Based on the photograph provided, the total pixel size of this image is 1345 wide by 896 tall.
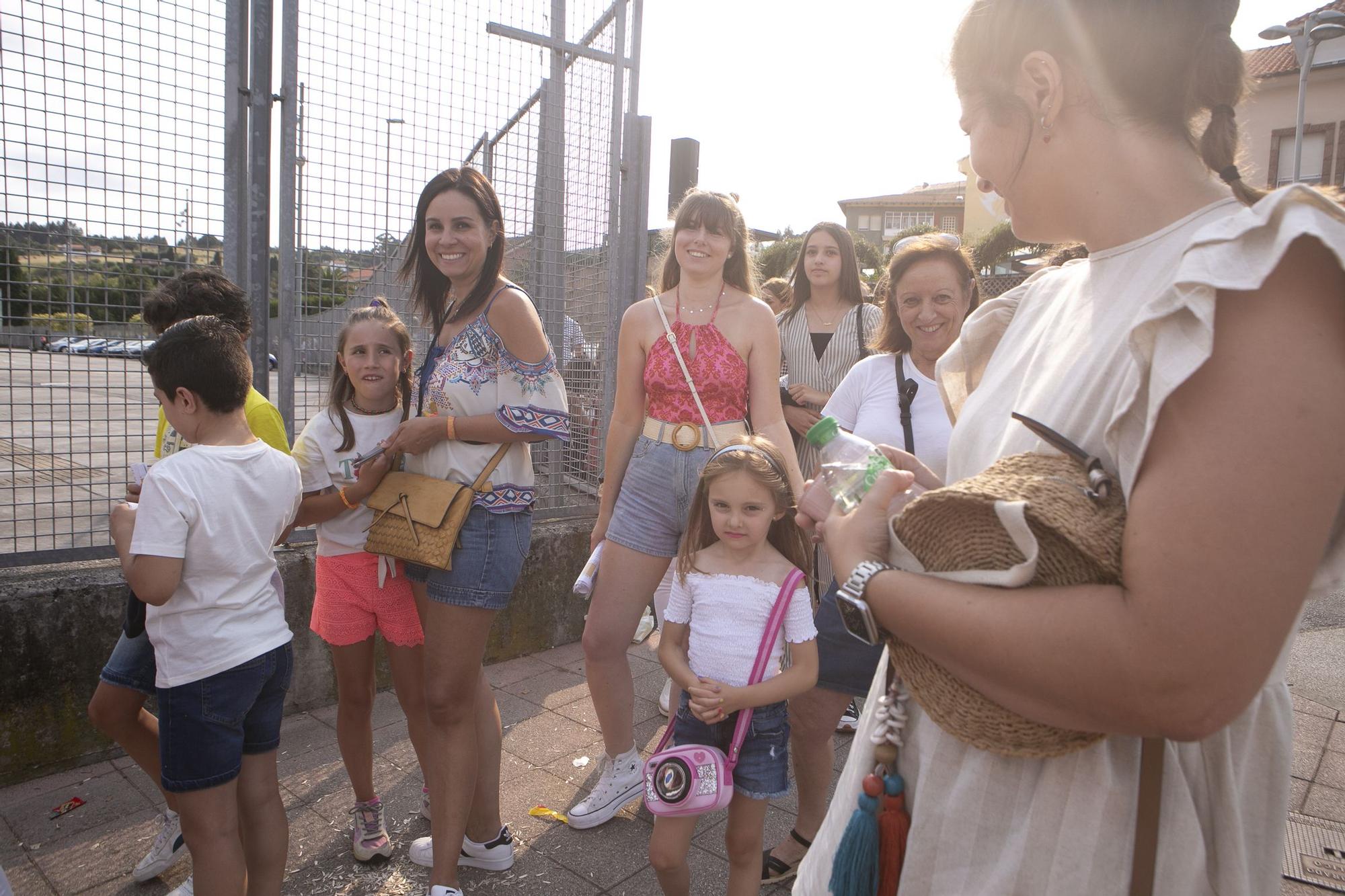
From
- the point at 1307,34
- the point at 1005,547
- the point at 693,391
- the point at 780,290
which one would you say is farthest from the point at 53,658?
the point at 1307,34

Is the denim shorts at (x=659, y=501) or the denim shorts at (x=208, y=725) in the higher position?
the denim shorts at (x=659, y=501)

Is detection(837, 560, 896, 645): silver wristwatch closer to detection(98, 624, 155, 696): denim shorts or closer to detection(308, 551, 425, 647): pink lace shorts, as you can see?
detection(308, 551, 425, 647): pink lace shorts

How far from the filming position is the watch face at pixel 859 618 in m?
1.08

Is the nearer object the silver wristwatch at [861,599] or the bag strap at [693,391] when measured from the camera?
the silver wristwatch at [861,599]

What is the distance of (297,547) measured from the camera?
4.21m

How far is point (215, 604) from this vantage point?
7.99 feet

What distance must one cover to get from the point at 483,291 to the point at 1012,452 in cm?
224

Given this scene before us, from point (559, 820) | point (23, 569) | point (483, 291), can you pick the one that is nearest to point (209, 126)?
point (483, 291)

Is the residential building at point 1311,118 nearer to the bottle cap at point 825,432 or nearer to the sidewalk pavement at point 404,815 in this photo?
the sidewalk pavement at point 404,815

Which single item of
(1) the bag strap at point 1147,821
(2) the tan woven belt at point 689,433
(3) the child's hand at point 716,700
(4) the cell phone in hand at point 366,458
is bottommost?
(3) the child's hand at point 716,700

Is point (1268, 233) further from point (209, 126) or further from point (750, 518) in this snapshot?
point (209, 126)

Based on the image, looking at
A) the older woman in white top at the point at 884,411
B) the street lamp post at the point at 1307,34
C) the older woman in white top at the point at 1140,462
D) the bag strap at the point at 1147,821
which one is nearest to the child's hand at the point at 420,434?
the older woman in white top at the point at 884,411

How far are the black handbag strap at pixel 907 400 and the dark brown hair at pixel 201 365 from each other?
7.36 ft

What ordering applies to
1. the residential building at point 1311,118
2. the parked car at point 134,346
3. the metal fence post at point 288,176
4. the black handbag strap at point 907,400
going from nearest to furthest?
→ 1. the black handbag strap at point 907,400
2. the parked car at point 134,346
3. the metal fence post at point 288,176
4. the residential building at point 1311,118
